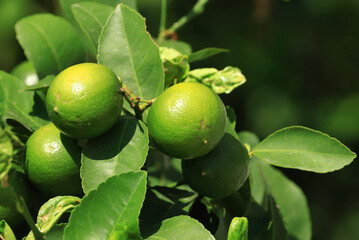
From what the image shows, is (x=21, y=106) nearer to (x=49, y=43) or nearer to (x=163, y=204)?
(x=49, y=43)

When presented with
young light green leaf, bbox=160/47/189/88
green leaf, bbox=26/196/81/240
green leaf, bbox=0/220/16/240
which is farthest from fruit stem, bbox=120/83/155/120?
green leaf, bbox=0/220/16/240

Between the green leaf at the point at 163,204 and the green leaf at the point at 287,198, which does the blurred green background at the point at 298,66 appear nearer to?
the green leaf at the point at 287,198

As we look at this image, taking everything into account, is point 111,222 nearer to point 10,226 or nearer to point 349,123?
point 10,226

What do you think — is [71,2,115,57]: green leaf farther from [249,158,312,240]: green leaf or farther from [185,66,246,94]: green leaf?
[249,158,312,240]: green leaf

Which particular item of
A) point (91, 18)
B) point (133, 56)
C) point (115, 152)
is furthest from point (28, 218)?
point (91, 18)

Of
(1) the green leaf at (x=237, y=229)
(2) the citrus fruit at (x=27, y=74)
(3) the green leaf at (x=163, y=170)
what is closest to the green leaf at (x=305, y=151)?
(1) the green leaf at (x=237, y=229)

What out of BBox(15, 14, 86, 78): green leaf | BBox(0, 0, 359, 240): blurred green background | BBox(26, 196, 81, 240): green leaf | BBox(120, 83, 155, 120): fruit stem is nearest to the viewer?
BBox(26, 196, 81, 240): green leaf
